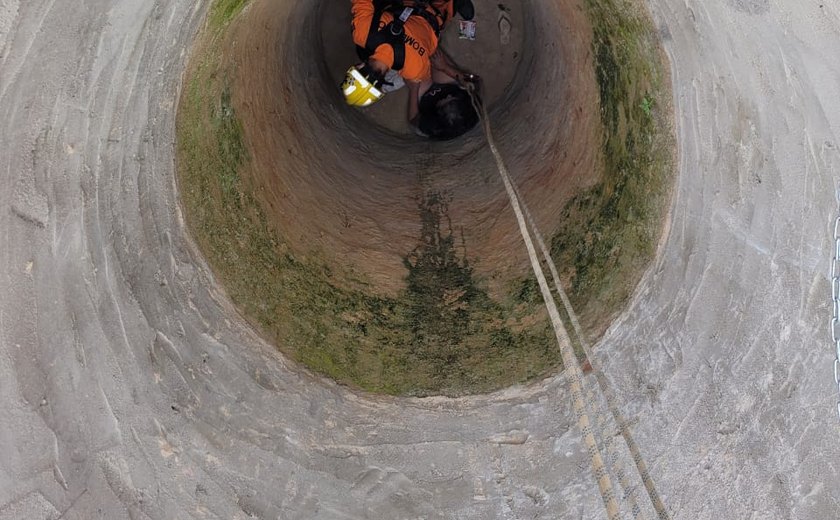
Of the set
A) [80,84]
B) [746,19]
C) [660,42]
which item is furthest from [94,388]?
[746,19]

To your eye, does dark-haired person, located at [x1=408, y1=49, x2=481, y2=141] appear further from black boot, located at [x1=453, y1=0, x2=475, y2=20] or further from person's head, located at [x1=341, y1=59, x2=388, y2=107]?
person's head, located at [x1=341, y1=59, x2=388, y2=107]

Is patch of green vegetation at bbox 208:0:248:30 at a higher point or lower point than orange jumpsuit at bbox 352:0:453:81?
higher

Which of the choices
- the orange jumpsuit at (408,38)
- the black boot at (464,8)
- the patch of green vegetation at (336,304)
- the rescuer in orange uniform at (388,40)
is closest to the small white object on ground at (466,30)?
the black boot at (464,8)

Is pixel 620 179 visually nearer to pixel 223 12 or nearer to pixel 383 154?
pixel 383 154

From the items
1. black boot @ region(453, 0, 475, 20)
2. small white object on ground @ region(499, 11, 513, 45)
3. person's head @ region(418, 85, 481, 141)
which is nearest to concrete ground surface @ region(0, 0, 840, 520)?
person's head @ region(418, 85, 481, 141)

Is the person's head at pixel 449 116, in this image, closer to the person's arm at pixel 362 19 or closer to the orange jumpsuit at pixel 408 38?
the orange jumpsuit at pixel 408 38

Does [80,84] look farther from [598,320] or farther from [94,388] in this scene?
[598,320]

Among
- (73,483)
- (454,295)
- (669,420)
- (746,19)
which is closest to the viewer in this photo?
(746,19)
